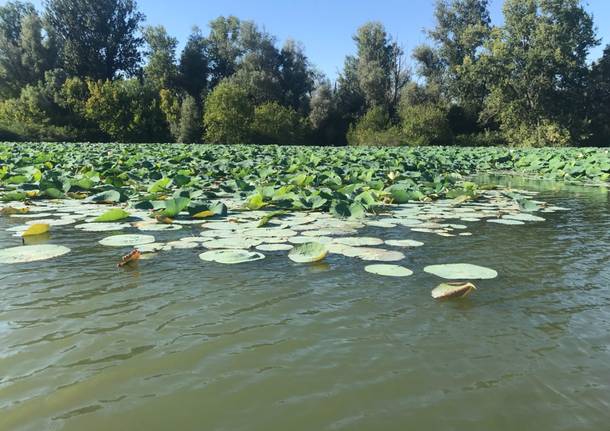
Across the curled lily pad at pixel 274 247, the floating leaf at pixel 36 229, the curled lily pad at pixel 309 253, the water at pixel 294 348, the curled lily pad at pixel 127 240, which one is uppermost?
the floating leaf at pixel 36 229

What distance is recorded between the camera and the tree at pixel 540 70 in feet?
87.6

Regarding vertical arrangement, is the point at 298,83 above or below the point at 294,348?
above

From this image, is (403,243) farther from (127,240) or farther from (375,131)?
(375,131)

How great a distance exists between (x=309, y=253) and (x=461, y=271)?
731mm

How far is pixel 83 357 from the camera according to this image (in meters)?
1.45

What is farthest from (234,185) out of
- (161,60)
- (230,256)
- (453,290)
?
(161,60)

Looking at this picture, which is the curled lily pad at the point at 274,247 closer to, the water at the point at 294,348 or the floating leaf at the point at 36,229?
the water at the point at 294,348

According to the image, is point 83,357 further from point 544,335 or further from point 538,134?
point 538,134

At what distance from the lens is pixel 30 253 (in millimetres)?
2504

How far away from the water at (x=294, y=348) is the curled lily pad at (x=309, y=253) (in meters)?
0.07

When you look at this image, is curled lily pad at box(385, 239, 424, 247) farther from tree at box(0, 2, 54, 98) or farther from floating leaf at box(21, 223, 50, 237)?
tree at box(0, 2, 54, 98)

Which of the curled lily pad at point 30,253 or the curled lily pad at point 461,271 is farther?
the curled lily pad at point 30,253

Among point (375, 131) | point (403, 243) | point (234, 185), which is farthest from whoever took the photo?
point (375, 131)

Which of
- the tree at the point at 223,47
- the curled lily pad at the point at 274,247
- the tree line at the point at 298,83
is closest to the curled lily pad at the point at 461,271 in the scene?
the curled lily pad at the point at 274,247
